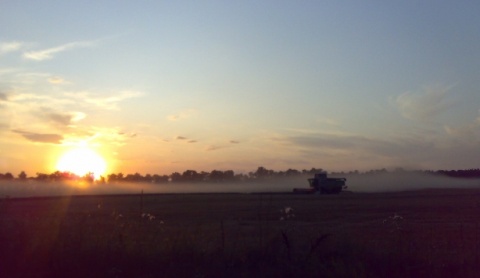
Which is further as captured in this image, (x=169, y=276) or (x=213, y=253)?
(x=213, y=253)

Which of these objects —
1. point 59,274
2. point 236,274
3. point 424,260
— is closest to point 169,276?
point 236,274

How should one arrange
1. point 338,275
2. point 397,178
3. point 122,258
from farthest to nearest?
point 397,178, point 122,258, point 338,275

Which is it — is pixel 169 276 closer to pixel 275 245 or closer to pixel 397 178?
pixel 275 245

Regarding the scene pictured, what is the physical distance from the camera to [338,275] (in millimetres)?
15391

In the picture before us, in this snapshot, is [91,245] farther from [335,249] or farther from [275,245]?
[335,249]

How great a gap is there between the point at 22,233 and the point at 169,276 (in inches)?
188

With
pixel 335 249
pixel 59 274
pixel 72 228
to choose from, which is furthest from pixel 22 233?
pixel 335 249

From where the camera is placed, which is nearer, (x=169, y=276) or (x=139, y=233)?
(x=169, y=276)

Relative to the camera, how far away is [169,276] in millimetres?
15586

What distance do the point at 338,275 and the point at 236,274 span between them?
7.58 ft

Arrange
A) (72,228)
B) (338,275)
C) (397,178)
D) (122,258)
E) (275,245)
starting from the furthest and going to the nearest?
(397,178)
(72,228)
(275,245)
(122,258)
(338,275)

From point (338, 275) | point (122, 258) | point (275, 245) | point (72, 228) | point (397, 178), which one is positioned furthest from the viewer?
point (397, 178)

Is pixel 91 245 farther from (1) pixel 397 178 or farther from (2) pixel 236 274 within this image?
(1) pixel 397 178

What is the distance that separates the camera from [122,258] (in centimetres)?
1662
